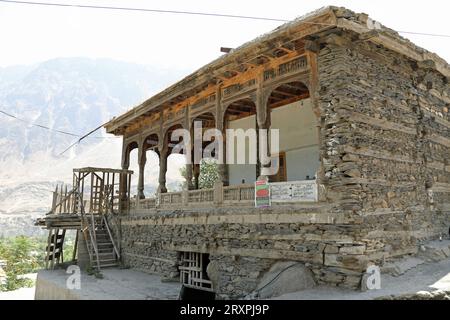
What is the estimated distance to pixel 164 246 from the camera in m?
12.6

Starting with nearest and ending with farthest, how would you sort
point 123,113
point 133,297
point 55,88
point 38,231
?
point 133,297 → point 123,113 → point 38,231 → point 55,88

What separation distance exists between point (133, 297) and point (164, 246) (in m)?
2.88

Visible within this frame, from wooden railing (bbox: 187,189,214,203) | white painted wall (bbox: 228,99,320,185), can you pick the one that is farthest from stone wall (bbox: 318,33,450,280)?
wooden railing (bbox: 187,189,214,203)

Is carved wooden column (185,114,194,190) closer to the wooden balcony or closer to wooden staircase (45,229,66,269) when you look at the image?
the wooden balcony

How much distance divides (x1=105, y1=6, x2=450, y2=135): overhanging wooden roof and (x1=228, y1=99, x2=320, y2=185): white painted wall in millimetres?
2610

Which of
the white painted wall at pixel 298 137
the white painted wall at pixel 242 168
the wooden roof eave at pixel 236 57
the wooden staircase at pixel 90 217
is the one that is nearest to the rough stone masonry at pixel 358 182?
the wooden roof eave at pixel 236 57

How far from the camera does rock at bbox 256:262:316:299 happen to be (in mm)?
7758

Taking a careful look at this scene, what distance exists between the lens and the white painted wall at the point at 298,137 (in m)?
11.7

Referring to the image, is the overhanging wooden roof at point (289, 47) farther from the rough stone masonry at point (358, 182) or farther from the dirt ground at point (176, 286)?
the dirt ground at point (176, 286)

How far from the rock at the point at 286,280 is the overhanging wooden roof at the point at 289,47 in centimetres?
517

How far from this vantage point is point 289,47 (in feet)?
29.0

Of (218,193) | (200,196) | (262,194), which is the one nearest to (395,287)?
(262,194)
